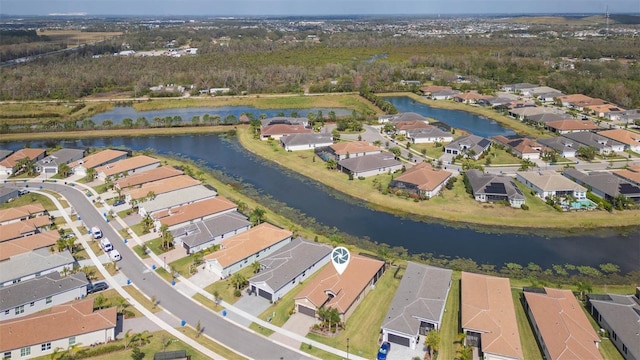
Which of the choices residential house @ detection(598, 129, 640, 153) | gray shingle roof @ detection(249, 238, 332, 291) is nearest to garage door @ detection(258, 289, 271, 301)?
gray shingle roof @ detection(249, 238, 332, 291)

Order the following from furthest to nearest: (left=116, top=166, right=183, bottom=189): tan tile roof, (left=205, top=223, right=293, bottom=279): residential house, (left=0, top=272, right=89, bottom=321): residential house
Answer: (left=116, top=166, right=183, bottom=189): tan tile roof
(left=205, top=223, right=293, bottom=279): residential house
(left=0, top=272, right=89, bottom=321): residential house

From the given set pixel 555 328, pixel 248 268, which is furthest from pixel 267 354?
pixel 555 328

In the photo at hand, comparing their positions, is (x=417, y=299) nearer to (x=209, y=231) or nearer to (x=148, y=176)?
(x=209, y=231)

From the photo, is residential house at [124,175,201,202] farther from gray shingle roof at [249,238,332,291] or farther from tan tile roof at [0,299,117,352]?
tan tile roof at [0,299,117,352]

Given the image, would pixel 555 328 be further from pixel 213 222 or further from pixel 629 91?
pixel 629 91

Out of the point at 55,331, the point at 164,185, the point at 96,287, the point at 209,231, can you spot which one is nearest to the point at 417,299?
the point at 209,231

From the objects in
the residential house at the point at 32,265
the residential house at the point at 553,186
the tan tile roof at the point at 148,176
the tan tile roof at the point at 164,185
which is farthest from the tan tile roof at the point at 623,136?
the residential house at the point at 32,265
